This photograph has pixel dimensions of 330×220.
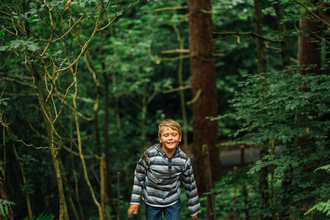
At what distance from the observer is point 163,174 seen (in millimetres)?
3215

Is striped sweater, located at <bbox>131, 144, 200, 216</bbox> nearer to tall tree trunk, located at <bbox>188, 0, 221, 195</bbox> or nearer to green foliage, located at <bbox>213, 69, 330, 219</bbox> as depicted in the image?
green foliage, located at <bbox>213, 69, 330, 219</bbox>

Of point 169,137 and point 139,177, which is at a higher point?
point 169,137

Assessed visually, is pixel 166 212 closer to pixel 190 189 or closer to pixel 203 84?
pixel 190 189

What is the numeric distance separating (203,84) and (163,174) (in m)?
4.38

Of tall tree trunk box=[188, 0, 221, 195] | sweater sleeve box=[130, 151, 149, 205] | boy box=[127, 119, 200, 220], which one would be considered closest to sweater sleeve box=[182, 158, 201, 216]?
boy box=[127, 119, 200, 220]

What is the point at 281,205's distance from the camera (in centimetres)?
406

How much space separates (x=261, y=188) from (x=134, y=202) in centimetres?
224

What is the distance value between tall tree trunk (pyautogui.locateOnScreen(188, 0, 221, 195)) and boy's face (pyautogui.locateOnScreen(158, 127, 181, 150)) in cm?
413

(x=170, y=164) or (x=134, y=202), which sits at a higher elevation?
(x=170, y=164)

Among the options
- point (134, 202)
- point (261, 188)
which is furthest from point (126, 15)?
point (134, 202)

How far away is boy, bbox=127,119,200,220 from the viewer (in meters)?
3.20

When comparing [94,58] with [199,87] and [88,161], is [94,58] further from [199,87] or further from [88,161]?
[199,87]

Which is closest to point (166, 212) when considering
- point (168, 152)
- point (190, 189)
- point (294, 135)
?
point (190, 189)

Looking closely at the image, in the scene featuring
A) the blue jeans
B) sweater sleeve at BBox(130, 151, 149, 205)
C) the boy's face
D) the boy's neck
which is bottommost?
the blue jeans
